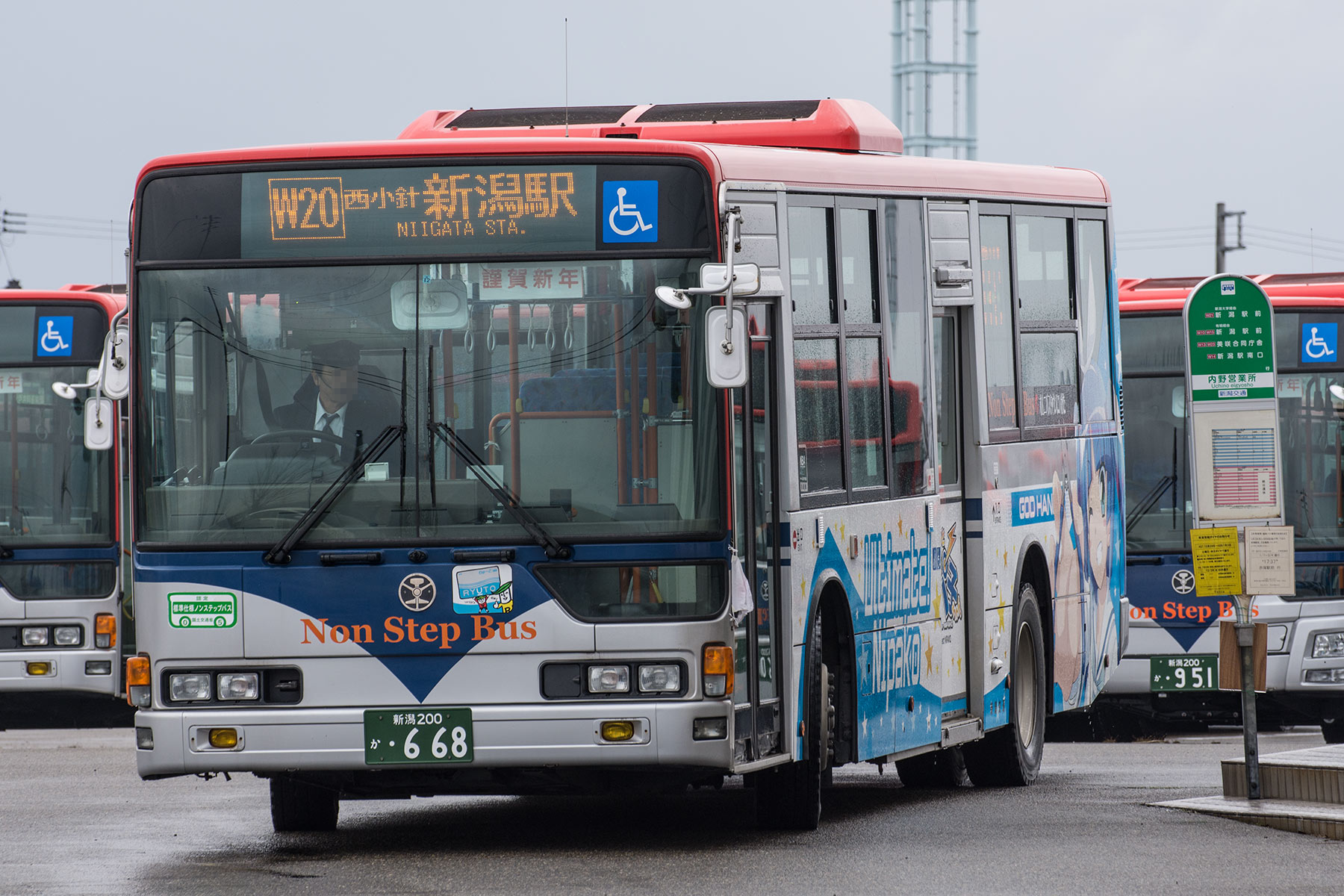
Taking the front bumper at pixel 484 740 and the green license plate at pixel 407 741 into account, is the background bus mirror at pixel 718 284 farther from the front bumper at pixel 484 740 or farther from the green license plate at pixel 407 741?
the green license plate at pixel 407 741

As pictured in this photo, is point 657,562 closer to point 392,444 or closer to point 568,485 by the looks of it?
point 568,485

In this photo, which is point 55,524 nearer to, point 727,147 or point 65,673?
point 65,673

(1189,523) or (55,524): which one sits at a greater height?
(55,524)

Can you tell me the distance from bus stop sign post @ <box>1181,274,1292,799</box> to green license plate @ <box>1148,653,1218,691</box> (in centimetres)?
559

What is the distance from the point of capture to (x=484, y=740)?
1027 cm

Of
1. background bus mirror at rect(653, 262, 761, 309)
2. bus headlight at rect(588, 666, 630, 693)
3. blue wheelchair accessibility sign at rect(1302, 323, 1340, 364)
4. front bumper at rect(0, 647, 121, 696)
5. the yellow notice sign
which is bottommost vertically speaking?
front bumper at rect(0, 647, 121, 696)

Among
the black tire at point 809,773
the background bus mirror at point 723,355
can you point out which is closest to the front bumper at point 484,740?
the black tire at point 809,773

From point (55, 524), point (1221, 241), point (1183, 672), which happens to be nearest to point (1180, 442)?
point (1183, 672)

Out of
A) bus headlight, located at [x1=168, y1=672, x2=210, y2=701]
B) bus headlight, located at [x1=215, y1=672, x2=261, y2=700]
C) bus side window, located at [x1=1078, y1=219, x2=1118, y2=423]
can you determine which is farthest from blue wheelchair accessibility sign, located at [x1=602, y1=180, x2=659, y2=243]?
bus side window, located at [x1=1078, y1=219, x2=1118, y2=423]

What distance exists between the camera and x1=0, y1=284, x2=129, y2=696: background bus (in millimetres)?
18891

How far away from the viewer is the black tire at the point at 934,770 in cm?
1472

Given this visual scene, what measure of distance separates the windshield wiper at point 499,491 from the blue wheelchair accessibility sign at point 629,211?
38.9 inches

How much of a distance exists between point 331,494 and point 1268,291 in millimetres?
11661

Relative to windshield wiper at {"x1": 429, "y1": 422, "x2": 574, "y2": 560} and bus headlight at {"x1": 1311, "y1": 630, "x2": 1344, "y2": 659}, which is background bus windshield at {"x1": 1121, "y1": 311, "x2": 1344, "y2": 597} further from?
windshield wiper at {"x1": 429, "y1": 422, "x2": 574, "y2": 560}
